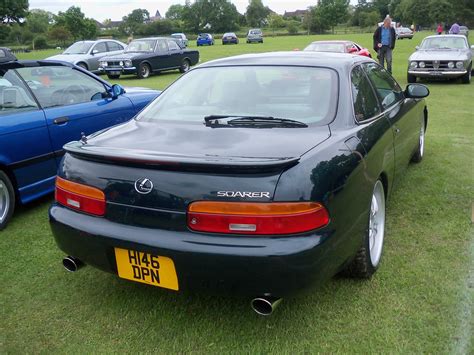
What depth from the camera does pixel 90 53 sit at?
18.2 meters

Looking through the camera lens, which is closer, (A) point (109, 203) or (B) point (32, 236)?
(A) point (109, 203)

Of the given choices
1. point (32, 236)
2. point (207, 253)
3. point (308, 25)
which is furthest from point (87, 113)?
point (308, 25)

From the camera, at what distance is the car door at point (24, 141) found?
4.10 metres

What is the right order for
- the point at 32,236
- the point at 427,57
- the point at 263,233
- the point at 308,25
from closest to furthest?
the point at 263,233 → the point at 32,236 → the point at 427,57 → the point at 308,25

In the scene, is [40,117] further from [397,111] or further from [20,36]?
[20,36]

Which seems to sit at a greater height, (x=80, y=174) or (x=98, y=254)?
(x=80, y=174)

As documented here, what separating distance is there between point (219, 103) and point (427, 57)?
11.3 m

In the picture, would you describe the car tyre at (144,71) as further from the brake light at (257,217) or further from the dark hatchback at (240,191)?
the brake light at (257,217)

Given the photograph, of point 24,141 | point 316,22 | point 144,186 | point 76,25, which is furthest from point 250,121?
point 316,22

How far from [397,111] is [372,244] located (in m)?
Answer: 1.29

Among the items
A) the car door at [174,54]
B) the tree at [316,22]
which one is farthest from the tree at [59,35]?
the car door at [174,54]

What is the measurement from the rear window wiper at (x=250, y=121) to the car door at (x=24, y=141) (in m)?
2.03

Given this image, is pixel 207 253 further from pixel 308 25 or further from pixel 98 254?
pixel 308 25

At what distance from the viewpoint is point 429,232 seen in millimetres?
3756
